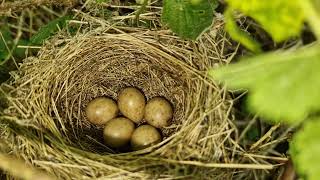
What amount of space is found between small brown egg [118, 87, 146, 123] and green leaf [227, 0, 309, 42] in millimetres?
936

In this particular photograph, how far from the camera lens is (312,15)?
2.89 feet

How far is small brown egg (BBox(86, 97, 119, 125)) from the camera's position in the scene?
188 centimetres

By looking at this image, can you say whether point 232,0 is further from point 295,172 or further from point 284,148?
→ point 284,148

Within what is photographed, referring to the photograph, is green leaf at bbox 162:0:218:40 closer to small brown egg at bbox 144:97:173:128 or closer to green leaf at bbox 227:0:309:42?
small brown egg at bbox 144:97:173:128

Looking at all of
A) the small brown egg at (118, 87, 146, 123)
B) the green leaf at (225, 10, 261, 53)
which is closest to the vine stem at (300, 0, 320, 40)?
the green leaf at (225, 10, 261, 53)

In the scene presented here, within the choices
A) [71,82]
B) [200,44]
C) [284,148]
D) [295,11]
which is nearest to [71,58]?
[71,82]

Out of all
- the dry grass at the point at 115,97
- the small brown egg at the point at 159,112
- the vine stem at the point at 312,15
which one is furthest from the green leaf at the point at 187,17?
the vine stem at the point at 312,15

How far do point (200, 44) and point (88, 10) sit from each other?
447 mm

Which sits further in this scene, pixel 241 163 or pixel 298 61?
pixel 241 163

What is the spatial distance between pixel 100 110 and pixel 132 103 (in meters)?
0.11

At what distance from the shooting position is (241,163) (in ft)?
5.17

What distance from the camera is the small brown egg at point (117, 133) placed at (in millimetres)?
1817

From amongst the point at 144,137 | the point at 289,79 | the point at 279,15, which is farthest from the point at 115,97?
the point at 289,79

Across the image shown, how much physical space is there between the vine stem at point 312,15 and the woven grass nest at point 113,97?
0.68 m
